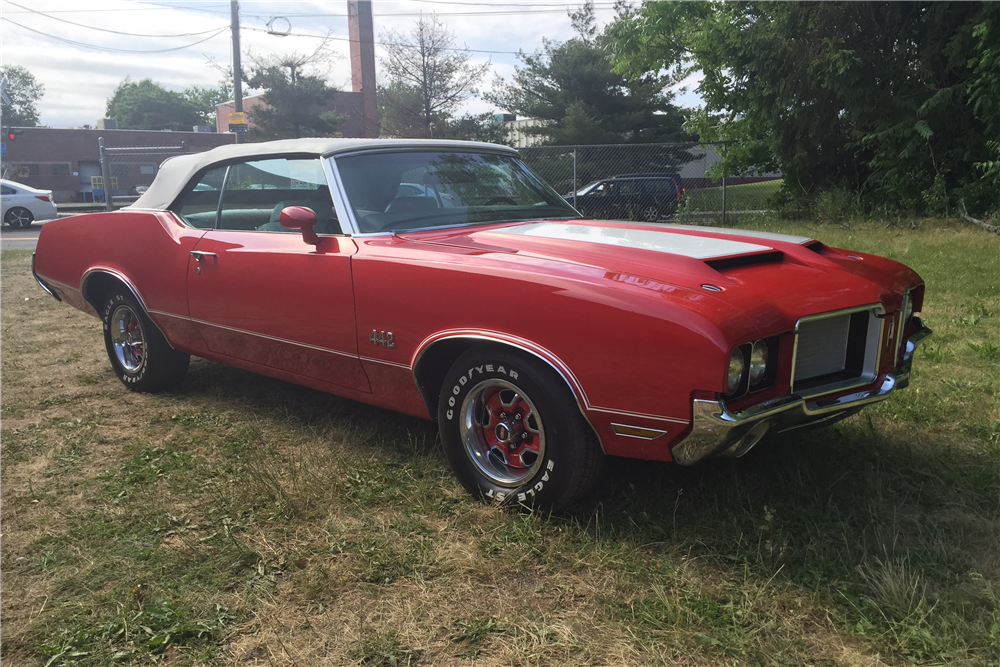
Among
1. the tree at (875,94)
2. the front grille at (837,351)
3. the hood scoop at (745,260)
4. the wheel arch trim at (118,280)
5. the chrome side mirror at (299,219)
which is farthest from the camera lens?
the tree at (875,94)

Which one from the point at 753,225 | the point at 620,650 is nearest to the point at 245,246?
the point at 620,650

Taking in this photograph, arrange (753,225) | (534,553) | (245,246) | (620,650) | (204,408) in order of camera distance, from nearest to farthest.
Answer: (620,650) → (534,553) → (245,246) → (204,408) → (753,225)

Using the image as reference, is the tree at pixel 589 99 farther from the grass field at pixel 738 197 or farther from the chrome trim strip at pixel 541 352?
the chrome trim strip at pixel 541 352

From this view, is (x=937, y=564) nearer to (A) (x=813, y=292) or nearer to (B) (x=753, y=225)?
(A) (x=813, y=292)

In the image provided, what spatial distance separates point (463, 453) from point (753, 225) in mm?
12509

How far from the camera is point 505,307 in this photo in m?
2.87

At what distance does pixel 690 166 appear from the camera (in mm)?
32812

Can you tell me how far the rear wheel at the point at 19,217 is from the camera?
2102 cm

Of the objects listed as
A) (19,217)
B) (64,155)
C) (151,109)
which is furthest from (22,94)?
(19,217)

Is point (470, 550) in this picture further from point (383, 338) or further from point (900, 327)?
point (900, 327)

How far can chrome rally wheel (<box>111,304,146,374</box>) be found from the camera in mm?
4973

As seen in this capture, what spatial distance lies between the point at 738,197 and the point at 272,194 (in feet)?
51.0

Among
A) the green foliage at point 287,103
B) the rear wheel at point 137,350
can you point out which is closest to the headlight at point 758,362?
the rear wheel at point 137,350

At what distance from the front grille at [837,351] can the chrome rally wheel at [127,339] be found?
12.9ft
